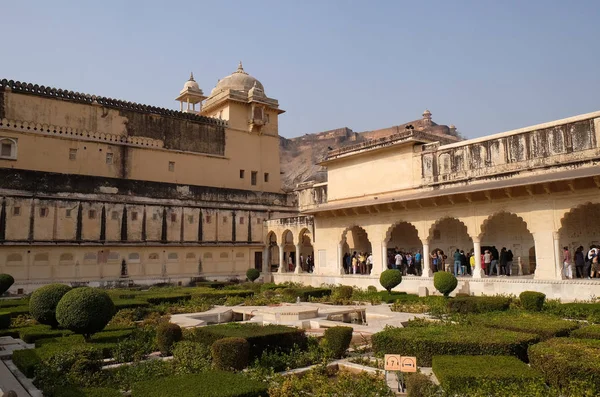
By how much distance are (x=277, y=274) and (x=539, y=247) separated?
1507cm

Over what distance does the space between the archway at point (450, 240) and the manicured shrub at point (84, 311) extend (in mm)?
15978

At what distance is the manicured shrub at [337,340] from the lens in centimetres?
908

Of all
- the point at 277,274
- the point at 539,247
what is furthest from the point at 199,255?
the point at 539,247

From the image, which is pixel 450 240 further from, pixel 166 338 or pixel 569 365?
pixel 569 365

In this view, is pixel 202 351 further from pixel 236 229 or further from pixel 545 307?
pixel 236 229

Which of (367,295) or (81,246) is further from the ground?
(81,246)

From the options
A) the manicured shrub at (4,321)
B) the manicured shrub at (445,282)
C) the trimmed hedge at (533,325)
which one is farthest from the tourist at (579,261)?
the manicured shrub at (4,321)

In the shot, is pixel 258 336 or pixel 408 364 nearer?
pixel 408 364

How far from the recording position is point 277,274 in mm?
28531

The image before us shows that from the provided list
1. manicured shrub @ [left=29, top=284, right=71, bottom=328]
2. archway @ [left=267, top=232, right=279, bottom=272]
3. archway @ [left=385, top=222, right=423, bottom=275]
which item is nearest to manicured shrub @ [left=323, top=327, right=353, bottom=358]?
manicured shrub @ [left=29, top=284, right=71, bottom=328]

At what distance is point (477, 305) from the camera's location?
13445 mm

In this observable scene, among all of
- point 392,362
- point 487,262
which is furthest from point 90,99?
point 392,362

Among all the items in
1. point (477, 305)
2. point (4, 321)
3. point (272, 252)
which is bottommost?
point (4, 321)

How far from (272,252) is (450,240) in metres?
13.2
